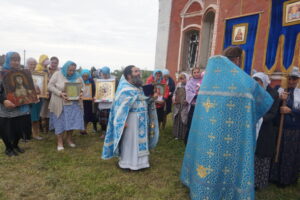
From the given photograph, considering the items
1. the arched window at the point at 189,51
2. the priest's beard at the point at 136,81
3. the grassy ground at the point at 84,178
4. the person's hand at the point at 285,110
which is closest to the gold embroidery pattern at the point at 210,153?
the grassy ground at the point at 84,178

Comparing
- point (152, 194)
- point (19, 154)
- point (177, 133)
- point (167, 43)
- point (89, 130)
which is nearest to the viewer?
point (152, 194)

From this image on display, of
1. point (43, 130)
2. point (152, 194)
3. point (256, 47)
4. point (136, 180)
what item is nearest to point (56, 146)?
point (43, 130)

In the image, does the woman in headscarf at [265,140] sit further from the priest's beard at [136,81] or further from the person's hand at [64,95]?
the person's hand at [64,95]

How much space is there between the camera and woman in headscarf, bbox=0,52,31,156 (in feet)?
12.9

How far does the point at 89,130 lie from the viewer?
6.66 meters

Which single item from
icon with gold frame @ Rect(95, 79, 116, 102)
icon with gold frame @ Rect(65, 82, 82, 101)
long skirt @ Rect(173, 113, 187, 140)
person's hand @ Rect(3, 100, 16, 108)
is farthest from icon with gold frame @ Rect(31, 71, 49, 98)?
long skirt @ Rect(173, 113, 187, 140)

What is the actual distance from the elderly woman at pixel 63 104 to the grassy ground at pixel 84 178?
59cm

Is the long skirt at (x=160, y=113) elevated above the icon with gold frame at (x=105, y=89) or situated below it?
below

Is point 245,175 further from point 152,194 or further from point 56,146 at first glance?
point 56,146

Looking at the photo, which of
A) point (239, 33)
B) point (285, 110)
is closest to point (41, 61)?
point (285, 110)

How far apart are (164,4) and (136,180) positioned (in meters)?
12.5

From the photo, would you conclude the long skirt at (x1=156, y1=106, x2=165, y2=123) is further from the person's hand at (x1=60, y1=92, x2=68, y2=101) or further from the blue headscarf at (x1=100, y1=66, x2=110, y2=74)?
the person's hand at (x1=60, y1=92, x2=68, y2=101)

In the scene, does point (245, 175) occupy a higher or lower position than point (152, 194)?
higher

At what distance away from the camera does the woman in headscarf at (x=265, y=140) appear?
3154mm
